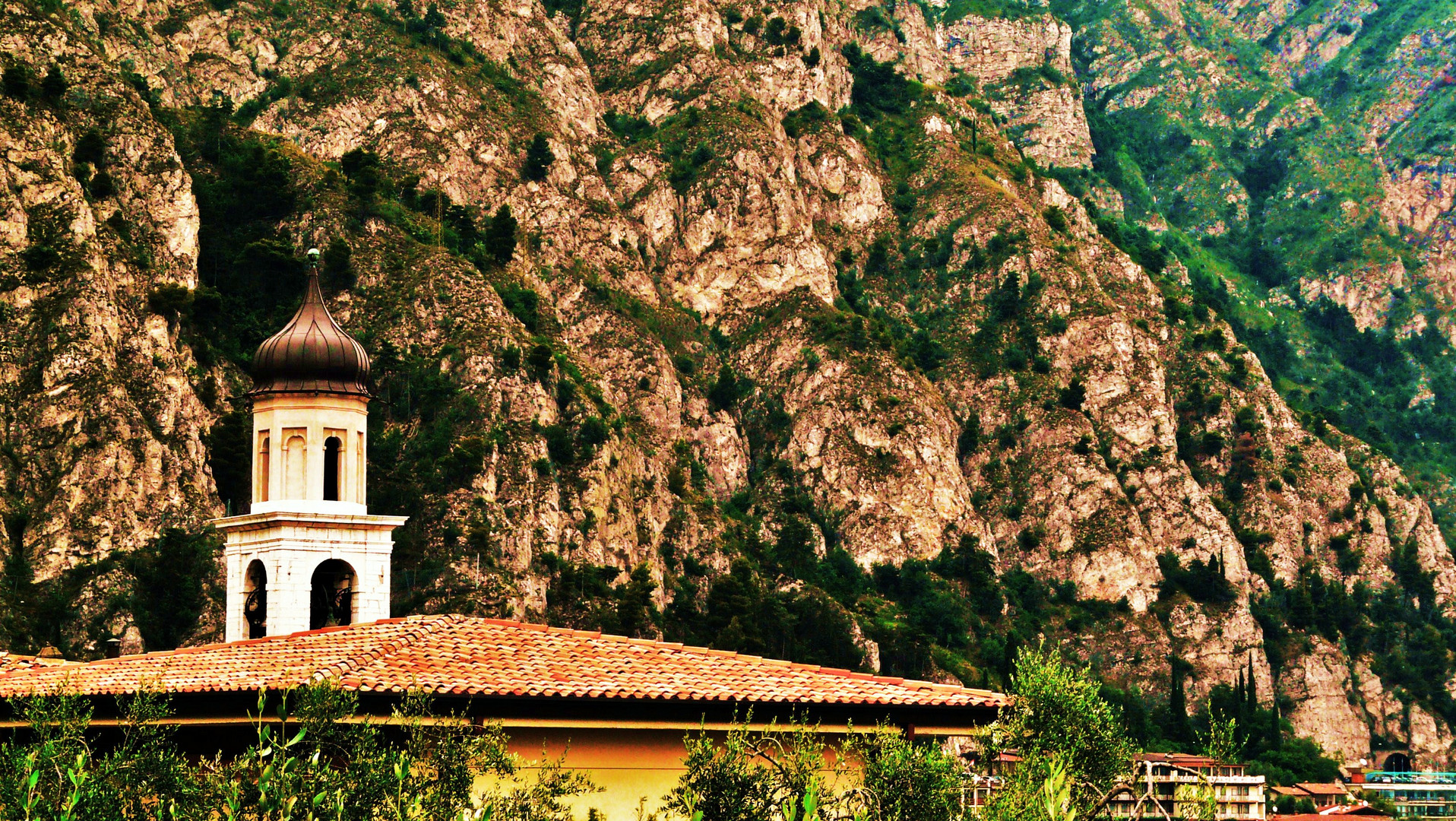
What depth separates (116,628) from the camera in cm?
10512

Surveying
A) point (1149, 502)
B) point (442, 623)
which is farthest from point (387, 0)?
point (442, 623)

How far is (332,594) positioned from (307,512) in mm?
2347

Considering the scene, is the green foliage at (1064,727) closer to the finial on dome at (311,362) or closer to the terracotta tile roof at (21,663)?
the terracotta tile roof at (21,663)

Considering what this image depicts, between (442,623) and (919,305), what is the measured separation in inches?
6494

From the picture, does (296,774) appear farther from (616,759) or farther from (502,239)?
(502,239)

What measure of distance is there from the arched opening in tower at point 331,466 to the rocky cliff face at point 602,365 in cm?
5697

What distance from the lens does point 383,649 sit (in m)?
31.9

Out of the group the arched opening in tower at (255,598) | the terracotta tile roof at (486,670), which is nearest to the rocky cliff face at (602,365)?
→ the arched opening in tower at (255,598)

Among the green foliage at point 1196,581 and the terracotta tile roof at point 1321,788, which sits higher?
the green foliage at point 1196,581

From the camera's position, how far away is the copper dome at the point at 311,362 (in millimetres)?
53938

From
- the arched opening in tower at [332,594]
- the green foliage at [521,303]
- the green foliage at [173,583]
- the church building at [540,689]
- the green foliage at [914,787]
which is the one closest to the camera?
the green foliage at [914,787]

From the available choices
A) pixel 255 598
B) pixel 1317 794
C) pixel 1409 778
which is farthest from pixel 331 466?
pixel 1409 778

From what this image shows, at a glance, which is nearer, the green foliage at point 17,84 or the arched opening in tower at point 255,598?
the arched opening in tower at point 255,598

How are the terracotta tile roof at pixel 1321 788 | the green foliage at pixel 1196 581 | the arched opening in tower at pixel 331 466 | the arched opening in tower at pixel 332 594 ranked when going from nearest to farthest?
the arched opening in tower at pixel 332 594 < the arched opening in tower at pixel 331 466 < the terracotta tile roof at pixel 1321 788 < the green foliage at pixel 1196 581
